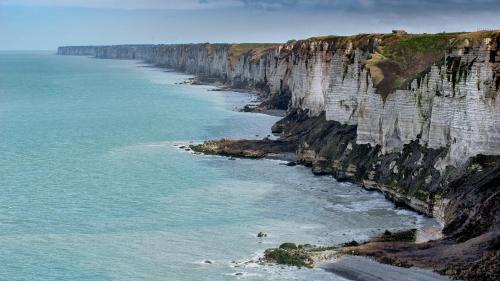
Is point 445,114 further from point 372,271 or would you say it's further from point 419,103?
point 372,271

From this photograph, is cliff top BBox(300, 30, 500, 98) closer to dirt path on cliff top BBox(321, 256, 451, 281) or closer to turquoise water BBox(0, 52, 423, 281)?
turquoise water BBox(0, 52, 423, 281)

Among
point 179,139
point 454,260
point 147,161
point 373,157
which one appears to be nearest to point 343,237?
point 454,260

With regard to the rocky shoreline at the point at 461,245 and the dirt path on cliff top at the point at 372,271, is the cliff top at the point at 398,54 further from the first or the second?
the dirt path on cliff top at the point at 372,271

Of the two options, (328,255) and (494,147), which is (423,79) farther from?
(328,255)

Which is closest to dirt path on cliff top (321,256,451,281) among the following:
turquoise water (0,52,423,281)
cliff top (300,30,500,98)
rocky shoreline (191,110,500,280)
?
rocky shoreline (191,110,500,280)

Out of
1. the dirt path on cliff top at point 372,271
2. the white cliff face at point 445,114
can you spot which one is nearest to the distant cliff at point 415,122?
the white cliff face at point 445,114

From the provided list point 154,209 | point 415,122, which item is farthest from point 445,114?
point 154,209
